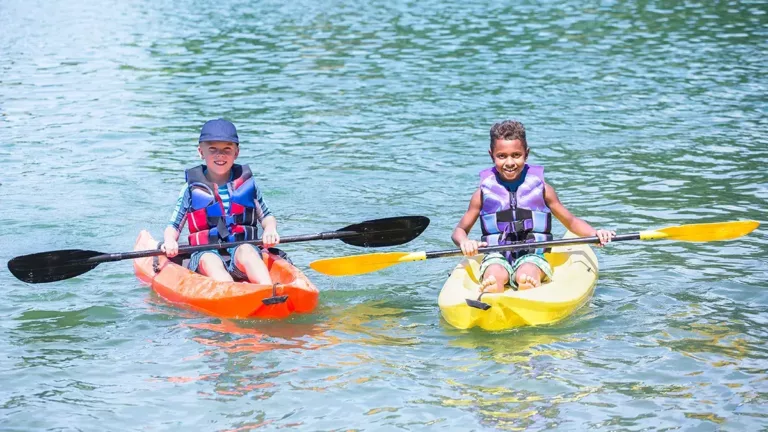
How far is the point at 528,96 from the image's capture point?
551 inches

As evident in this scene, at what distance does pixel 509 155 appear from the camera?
6.65m

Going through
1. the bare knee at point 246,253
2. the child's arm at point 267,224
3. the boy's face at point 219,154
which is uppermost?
the boy's face at point 219,154

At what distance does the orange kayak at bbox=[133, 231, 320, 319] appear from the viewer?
21.0ft

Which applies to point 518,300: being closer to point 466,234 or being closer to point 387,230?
point 466,234

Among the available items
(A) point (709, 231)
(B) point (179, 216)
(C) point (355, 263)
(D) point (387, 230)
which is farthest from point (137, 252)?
(A) point (709, 231)

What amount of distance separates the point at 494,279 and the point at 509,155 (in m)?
0.80

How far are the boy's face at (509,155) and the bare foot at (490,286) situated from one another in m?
0.73

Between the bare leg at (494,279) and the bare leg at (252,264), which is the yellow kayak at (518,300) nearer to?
the bare leg at (494,279)

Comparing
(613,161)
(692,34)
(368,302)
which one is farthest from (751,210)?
(692,34)

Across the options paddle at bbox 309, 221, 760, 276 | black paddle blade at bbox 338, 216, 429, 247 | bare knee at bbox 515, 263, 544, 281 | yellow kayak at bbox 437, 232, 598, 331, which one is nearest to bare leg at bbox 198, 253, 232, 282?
paddle at bbox 309, 221, 760, 276

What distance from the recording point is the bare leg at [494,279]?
639 centimetres

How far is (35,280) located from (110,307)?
1.74 feet

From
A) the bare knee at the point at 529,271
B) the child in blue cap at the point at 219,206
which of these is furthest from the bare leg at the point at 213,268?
the bare knee at the point at 529,271

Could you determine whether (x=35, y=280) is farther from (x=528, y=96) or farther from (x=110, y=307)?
(x=528, y=96)
